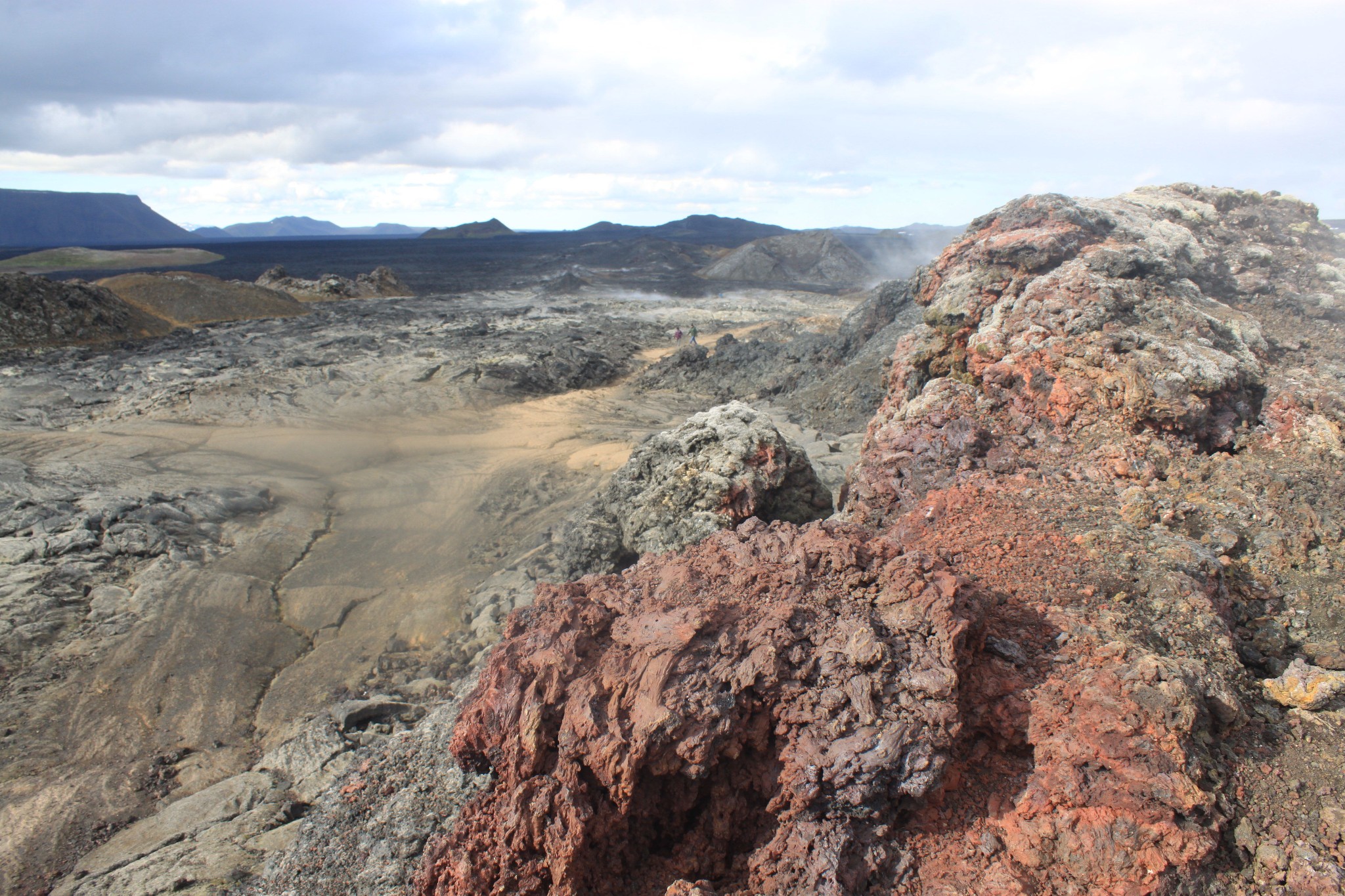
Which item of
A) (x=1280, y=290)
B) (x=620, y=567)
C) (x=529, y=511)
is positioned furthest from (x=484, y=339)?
(x=1280, y=290)

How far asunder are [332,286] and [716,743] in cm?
3326

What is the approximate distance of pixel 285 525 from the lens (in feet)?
30.3

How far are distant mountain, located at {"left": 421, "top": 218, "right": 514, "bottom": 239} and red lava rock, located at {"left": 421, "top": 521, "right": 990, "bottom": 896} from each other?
406 feet

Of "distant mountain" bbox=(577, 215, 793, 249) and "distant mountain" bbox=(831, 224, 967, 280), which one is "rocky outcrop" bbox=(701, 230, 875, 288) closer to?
"distant mountain" bbox=(831, 224, 967, 280)

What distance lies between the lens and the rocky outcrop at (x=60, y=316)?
58.2ft

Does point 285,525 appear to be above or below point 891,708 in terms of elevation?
below

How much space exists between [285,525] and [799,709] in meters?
8.53

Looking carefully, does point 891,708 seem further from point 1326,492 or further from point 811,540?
point 1326,492

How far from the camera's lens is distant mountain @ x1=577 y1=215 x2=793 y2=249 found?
9654 cm

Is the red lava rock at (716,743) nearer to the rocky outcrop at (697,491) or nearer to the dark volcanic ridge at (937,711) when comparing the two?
the dark volcanic ridge at (937,711)

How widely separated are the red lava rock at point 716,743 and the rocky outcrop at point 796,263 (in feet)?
135

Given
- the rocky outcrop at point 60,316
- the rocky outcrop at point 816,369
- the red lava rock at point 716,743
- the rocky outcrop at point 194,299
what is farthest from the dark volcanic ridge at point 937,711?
the rocky outcrop at point 194,299

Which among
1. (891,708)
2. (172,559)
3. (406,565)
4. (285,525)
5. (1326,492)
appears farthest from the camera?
(285,525)

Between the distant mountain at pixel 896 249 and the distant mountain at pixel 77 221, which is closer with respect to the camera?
the distant mountain at pixel 896 249
